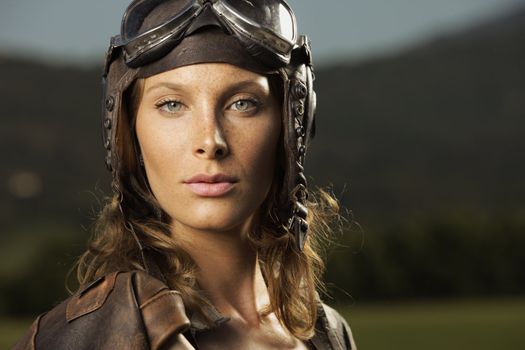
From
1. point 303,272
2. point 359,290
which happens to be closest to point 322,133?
point 359,290

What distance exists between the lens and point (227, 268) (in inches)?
137

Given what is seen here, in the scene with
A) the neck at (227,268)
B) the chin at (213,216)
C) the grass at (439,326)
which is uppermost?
the chin at (213,216)

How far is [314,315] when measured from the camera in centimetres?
382

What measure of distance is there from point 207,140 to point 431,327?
43.9 ft

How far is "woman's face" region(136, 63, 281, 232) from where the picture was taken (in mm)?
3139

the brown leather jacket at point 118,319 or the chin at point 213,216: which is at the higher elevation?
the chin at point 213,216

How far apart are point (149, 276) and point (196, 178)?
1.27ft

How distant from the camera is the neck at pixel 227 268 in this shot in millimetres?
3406

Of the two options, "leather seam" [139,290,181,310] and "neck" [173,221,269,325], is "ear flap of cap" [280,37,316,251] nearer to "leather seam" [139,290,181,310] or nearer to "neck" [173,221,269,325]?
"neck" [173,221,269,325]

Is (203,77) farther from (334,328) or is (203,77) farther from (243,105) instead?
(334,328)

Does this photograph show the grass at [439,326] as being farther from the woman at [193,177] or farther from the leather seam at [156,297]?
the leather seam at [156,297]

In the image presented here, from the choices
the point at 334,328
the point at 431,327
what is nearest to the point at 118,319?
the point at 334,328

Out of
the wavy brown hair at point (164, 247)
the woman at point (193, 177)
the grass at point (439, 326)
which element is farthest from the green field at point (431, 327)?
the woman at point (193, 177)

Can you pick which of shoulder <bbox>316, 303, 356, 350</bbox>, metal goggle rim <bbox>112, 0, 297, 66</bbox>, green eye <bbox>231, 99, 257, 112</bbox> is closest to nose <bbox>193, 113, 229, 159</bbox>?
green eye <bbox>231, 99, 257, 112</bbox>
